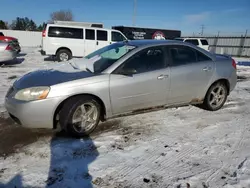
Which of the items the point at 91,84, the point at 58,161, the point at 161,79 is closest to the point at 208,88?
the point at 161,79

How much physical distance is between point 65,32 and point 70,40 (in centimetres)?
48

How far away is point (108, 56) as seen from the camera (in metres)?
4.10

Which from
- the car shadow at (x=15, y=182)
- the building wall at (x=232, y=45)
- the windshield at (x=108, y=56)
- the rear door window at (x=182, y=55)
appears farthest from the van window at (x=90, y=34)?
the building wall at (x=232, y=45)

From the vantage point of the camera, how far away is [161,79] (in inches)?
155

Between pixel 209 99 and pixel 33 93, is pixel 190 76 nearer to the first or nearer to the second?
pixel 209 99

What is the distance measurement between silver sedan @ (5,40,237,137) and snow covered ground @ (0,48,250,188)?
1.11ft

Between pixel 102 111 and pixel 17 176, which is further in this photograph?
pixel 102 111

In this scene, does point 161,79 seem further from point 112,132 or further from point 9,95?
point 9,95

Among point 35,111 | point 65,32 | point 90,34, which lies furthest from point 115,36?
point 35,111

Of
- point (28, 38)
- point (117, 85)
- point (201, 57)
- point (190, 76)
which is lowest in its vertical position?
point (117, 85)

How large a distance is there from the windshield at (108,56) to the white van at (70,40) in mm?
8020

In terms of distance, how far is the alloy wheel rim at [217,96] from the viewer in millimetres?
4742

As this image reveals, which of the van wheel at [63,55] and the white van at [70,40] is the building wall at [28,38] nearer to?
the white van at [70,40]

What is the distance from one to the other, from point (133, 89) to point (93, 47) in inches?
363
